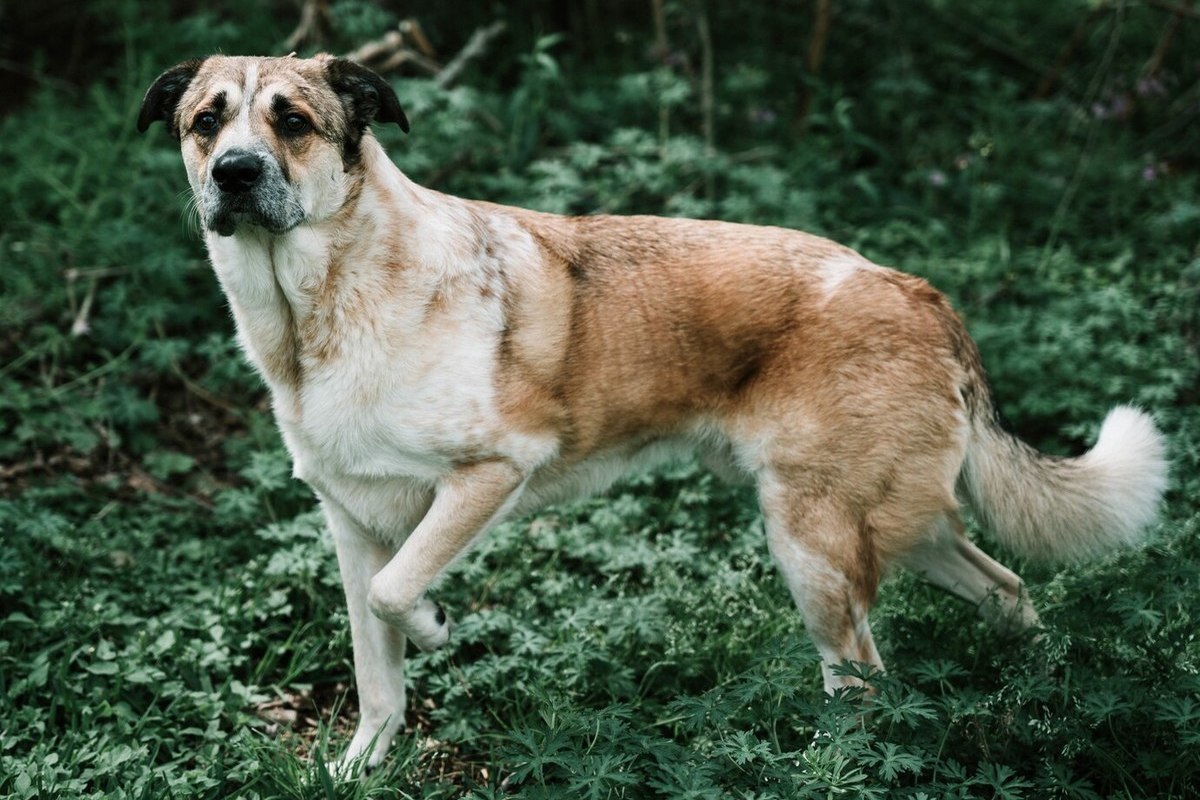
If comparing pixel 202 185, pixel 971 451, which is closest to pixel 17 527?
pixel 202 185

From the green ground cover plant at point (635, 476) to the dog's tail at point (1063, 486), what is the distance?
0.64ft

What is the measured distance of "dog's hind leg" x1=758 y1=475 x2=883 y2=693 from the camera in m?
3.39

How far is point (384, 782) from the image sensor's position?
334 centimetres

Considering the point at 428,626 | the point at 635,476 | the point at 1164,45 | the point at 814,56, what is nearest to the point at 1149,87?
the point at 1164,45

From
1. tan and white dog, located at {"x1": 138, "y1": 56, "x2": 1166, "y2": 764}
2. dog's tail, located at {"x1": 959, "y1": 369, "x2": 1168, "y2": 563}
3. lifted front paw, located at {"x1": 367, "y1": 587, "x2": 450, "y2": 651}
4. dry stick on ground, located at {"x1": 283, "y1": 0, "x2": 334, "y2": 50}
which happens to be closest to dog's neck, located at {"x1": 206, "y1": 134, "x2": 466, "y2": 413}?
tan and white dog, located at {"x1": 138, "y1": 56, "x2": 1166, "y2": 764}

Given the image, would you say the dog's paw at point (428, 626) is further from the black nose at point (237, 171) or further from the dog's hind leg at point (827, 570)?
the black nose at point (237, 171)

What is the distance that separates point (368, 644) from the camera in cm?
361

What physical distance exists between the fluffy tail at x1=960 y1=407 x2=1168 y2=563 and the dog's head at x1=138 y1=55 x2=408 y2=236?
2.08 m

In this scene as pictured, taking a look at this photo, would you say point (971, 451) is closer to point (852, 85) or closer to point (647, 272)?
point (647, 272)

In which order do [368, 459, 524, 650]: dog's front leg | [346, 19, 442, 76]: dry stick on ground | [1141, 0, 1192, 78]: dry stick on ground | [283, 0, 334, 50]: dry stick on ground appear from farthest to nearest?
[283, 0, 334, 50]: dry stick on ground → [346, 19, 442, 76]: dry stick on ground → [1141, 0, 1192, 78]: dry stick on ground → [368, 459, 524, 650]: dog's front leg

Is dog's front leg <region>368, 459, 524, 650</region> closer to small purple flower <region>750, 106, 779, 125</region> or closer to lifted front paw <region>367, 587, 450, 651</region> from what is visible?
lifted front paw <region>367, 587, 450, 651</region>

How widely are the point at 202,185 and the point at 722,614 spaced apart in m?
2.20

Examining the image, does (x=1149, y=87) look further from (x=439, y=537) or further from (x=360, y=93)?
(x=439, y=537)

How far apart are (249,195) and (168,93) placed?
69cm
